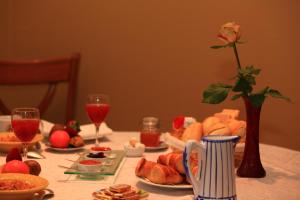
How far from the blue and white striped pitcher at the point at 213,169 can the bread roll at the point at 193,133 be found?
0.52 meters

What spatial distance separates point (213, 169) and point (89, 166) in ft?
1.49

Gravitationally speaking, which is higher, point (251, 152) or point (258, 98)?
point (258, 98)

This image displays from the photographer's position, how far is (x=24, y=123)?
1519 millimetres

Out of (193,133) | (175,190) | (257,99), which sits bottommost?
(175,190)

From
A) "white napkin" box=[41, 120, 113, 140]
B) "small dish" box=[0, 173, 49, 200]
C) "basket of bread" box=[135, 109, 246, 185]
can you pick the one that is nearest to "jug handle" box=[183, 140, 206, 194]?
"basket of bread" box=[135, 109, 246, 185]

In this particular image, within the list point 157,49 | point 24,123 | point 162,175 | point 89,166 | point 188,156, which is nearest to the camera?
point 188,156

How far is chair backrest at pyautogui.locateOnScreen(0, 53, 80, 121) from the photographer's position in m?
2.72

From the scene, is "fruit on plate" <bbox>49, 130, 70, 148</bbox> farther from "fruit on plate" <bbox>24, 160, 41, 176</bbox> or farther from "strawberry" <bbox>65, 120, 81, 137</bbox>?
"fruit on plate" <bbox>24, 160, 41, 176</bbox>

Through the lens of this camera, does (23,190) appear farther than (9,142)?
No

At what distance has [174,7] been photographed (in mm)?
3000

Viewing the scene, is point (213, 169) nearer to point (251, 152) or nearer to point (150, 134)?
point (251, 152)

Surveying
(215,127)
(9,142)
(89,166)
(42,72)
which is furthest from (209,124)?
(42,72)

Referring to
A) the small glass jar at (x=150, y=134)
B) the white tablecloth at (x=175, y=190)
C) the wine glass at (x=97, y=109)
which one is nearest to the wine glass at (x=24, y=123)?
the white tablecloth at (x=175, y=190)

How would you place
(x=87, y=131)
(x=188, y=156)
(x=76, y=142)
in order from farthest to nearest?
(x=87, y=131) < (x=76, y=142) < (x=188, y=156)
